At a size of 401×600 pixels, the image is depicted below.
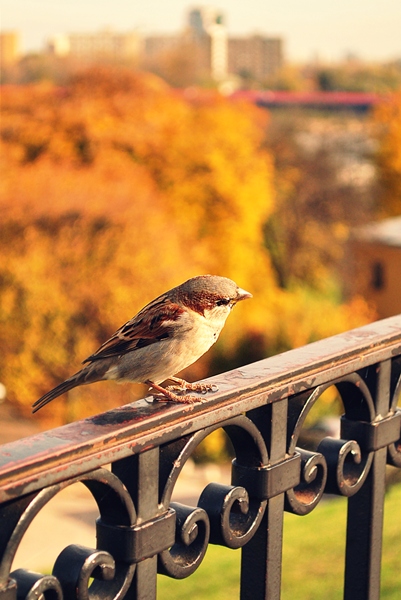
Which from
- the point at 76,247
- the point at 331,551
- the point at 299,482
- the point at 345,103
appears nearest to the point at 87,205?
the point at 76,247

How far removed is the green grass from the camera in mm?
12245

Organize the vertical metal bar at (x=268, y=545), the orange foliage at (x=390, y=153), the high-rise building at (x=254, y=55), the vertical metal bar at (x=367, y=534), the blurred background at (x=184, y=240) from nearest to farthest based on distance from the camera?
1. the vertical metal bar at (x=268, y=545)
2. the vertical metal bar at (x=367, y=534)
3. the blurred background at (x=184, y=240)
4. the orange foliage at (x=390, y=153)
5. the high-rise building at (x=254, y=55)

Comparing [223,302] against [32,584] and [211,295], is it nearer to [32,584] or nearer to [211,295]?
[211,295]

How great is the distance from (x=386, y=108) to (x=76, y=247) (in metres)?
23.2

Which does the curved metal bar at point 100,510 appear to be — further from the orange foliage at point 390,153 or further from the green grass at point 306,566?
the orange foliage at point 390,153

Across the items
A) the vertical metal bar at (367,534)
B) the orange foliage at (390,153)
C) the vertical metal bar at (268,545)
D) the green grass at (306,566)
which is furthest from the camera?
the orange foliage at (390,153)

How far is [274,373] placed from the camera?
78.6 inches

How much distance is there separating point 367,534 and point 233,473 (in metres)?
0.49

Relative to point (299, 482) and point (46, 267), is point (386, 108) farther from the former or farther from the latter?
point (299, 482)

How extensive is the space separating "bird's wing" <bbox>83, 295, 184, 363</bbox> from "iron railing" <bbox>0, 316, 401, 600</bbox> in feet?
1.80

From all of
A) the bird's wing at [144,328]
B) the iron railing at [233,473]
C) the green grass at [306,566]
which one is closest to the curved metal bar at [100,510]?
the iron railing at [233,473]

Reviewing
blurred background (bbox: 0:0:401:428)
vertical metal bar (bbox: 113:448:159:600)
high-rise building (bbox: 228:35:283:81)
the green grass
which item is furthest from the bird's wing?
high-rise building (bbox: 228:35:283:81)

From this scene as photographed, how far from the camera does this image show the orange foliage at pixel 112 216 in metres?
A: 30.5

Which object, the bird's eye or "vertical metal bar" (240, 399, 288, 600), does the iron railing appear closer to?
"vertical metal bar" (240, 399, 288, 600)
